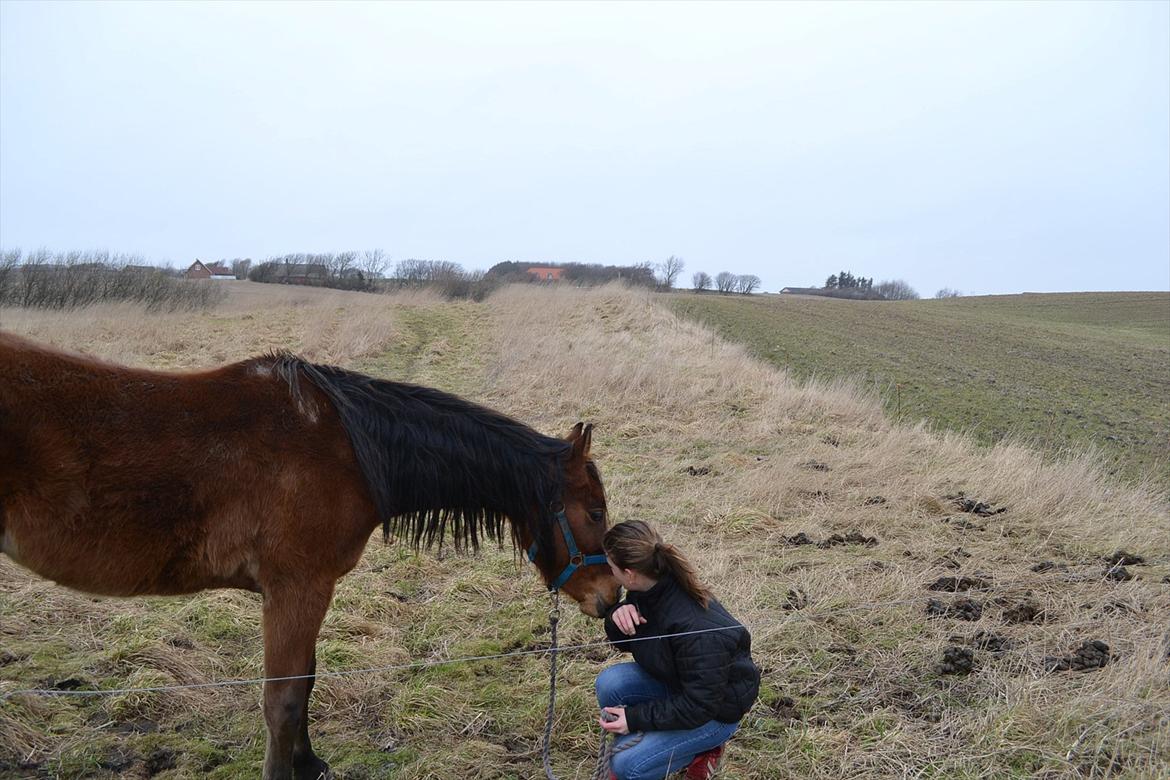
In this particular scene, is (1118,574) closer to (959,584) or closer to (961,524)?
(959,584)

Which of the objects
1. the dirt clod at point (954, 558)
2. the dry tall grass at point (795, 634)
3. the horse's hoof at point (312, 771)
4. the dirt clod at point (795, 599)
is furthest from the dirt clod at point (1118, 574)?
the horse's hoof at point (312, 771)

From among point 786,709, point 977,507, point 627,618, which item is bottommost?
point 786,709

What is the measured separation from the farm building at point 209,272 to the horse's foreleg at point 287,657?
3720cm

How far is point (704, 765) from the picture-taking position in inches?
124

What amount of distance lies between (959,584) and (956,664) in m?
1.38

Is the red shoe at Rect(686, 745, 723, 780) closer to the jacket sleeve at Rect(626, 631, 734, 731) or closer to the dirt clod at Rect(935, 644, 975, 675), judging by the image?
the jacket sleeve at Rect(626, 631, 734, 731)

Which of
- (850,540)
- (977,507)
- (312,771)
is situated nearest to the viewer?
(312,771)

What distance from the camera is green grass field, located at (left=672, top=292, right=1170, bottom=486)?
13.5 meters

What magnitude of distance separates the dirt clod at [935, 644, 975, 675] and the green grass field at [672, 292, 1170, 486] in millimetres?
5912

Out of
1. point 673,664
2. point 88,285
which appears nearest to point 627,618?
point 673,664

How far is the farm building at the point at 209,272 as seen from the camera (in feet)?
125

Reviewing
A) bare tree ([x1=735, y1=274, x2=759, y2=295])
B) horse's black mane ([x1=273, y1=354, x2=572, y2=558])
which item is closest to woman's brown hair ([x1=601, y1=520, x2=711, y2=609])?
horse's black mane ([x1=273, y1=354, x2=572, y2=558])

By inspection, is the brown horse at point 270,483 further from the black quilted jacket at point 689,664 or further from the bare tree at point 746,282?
the bare tree at point 746,282

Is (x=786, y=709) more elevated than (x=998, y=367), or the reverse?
(x=998, y=367)
